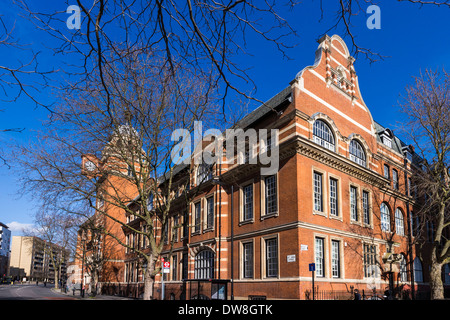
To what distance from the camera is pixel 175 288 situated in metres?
33.9

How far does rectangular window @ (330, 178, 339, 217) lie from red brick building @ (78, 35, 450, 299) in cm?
7

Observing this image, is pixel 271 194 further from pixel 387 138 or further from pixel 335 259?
pixel 387 138

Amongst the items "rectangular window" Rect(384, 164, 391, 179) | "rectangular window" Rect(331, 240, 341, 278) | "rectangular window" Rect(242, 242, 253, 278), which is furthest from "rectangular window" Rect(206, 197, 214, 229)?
"rectangular window" Rect(384, 164, 391, 179)

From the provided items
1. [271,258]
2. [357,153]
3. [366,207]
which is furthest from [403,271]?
[271,258]

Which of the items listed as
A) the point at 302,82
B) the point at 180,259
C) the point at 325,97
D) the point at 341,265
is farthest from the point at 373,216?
the point at 180,259

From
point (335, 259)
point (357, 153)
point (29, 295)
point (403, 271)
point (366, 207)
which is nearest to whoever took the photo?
point (335, 259)

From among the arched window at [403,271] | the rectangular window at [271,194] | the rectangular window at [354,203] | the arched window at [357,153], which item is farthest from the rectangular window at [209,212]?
the arched window at [403,271]

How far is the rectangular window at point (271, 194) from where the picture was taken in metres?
23.9

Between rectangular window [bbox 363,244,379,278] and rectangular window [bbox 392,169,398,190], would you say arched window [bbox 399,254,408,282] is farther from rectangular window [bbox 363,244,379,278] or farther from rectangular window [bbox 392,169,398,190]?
rectangular window [bbox 392,169,398,190]

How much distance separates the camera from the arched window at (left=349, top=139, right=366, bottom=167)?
2756 cm

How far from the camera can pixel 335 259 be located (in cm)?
2353

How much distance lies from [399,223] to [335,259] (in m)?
11.8
